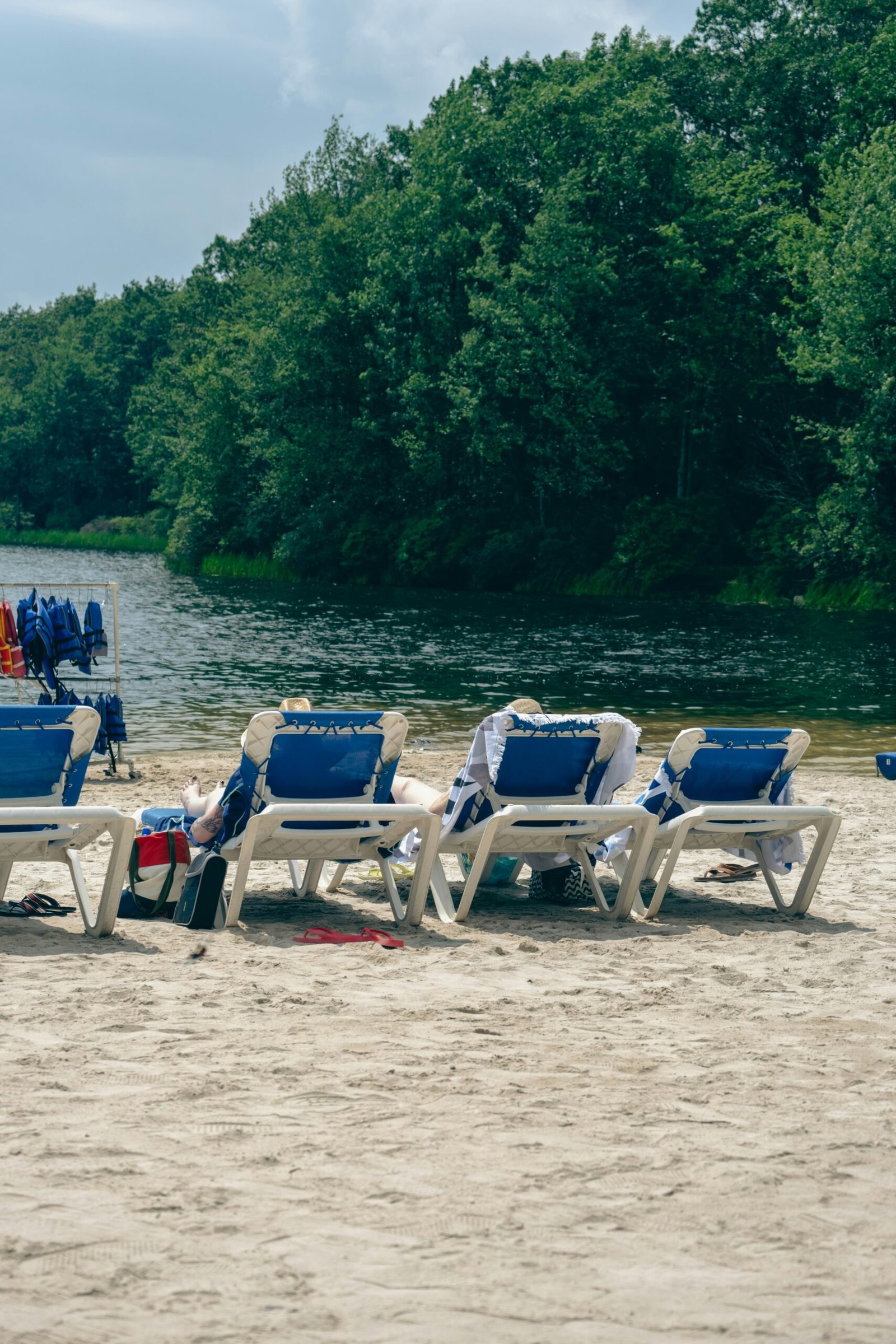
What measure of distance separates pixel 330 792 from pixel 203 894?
83 cm

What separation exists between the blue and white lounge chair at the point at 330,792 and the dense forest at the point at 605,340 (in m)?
41.2

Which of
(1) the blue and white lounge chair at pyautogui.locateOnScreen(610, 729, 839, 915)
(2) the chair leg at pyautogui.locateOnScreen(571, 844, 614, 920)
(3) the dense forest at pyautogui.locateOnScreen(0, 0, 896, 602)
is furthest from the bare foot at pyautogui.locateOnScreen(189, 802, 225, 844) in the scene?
(3) the dense forest at pyautogui.locateOnScreen(0, 0, 896, 602)

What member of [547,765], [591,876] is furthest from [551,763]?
[591,876]

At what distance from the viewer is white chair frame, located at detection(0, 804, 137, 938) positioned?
22.3 feet

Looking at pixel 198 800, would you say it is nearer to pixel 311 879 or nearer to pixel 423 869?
pixel 311 879

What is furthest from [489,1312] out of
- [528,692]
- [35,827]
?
[528,692]

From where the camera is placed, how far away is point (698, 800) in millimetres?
8078

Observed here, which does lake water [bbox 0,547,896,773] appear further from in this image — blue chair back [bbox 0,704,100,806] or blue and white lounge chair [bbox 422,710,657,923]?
blue and white lounge chair [bbox 422,710,657,923]

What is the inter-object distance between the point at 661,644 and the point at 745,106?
37.7 meters

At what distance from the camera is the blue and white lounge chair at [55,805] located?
270 inches

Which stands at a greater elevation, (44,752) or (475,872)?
(44,752)

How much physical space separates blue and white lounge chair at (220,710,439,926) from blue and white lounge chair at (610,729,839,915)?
1.28 meters

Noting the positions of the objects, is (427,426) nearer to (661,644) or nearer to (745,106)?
(745,106)

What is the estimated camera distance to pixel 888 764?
46.3 feet
